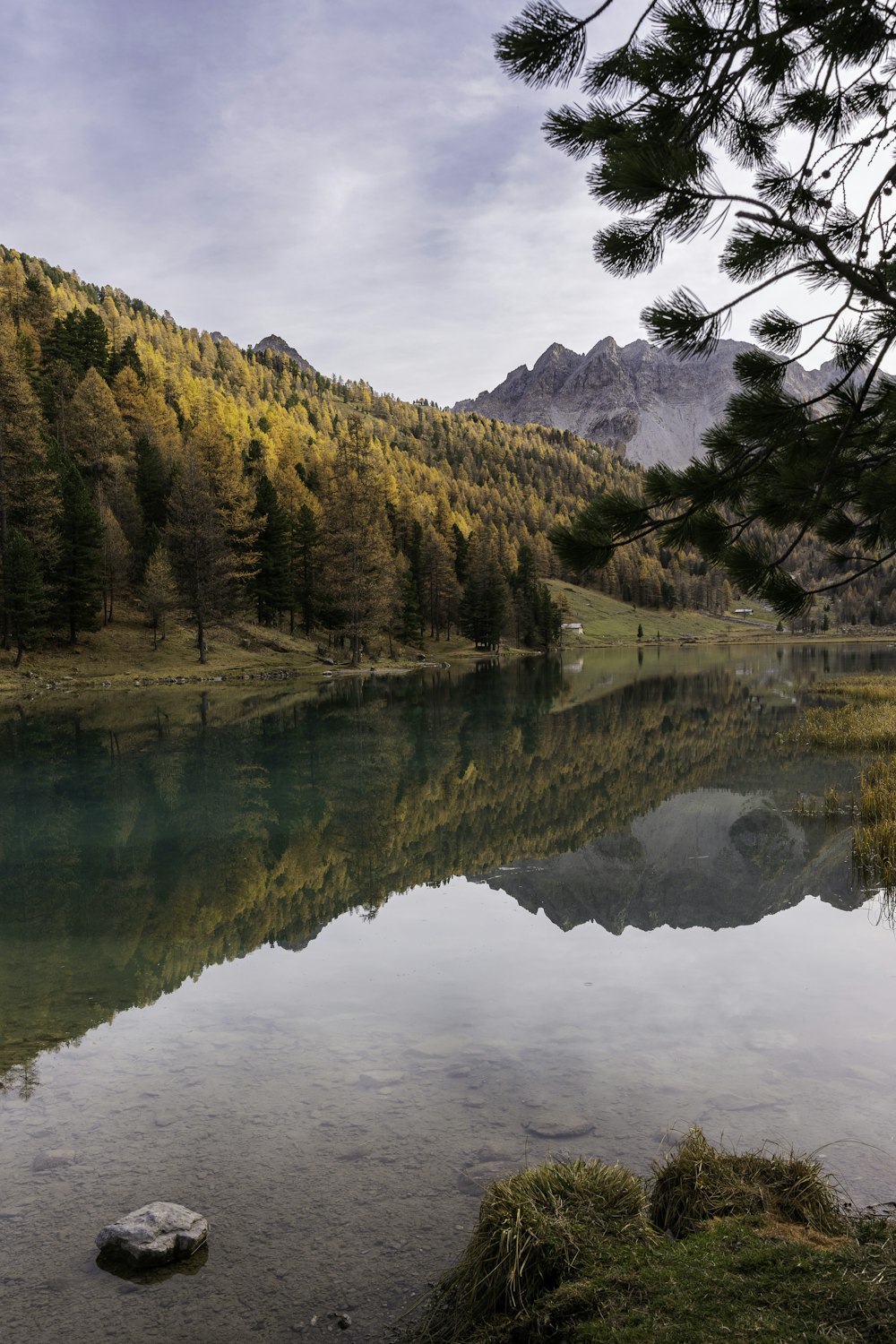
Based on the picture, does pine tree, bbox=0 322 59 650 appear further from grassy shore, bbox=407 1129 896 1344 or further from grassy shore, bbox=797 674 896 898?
grassy shore, bbox=407 1129 896 1344

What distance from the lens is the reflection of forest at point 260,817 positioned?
10672 mm

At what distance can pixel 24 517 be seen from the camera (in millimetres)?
54969

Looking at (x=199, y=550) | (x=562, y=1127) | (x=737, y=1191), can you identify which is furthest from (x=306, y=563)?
(x=737, y=1191)

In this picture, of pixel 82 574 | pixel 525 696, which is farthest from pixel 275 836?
pixel 82 574

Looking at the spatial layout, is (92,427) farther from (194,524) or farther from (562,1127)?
(562,1127)

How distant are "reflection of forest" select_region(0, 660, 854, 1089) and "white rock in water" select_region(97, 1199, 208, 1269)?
2.70 m

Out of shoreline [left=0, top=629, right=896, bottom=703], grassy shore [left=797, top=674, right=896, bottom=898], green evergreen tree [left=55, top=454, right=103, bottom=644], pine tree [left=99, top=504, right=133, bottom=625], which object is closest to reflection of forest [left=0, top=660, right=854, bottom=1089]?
grassy shore [left=797, top=674, right=896, bottom=898]

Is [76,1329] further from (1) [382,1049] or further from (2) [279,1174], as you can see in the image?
(1) [382,1049]

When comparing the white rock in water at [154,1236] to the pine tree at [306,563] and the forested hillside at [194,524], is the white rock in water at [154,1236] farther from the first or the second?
the pine tree at [306,563]

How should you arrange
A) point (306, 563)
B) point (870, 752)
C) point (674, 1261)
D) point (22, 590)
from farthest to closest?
1. point (306, 563)
2. point (22, 590)
3. point (870, 752)
4. point (674, 1261)

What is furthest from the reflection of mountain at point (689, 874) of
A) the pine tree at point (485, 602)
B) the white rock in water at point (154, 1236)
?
the pine tree at point (485, 602)

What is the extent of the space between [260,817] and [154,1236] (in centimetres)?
1386

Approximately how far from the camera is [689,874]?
1416cm

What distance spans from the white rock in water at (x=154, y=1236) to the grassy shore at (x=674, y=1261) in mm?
1561
